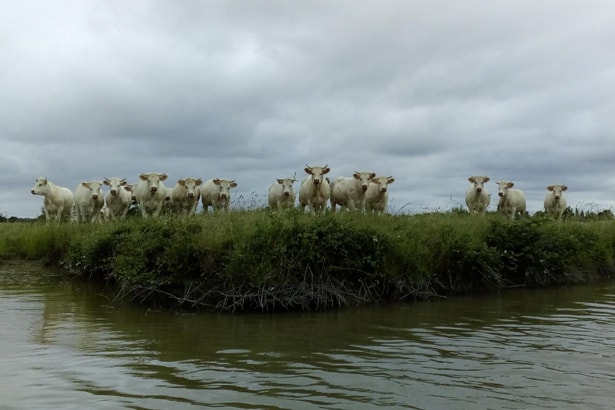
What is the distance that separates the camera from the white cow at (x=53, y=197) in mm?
27891

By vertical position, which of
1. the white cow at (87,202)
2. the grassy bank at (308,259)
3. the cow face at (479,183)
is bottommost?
the grassy bank at (308,259)

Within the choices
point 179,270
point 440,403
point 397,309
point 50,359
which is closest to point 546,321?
point 397,309

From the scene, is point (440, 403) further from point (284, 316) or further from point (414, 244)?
point (414, 244)

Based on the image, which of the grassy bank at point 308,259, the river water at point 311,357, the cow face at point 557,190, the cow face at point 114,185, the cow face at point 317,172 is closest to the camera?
the river water at point 311,357

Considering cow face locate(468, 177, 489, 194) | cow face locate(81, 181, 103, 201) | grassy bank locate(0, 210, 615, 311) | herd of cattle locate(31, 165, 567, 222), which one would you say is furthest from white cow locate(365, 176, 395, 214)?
cow face locate(81, 181, 103, 201)

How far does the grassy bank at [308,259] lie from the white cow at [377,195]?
5.08m

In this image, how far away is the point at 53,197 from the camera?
28.5 m

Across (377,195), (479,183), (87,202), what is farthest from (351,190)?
(87,202)

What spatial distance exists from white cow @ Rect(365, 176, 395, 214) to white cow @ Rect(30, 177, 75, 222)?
14.4 meters

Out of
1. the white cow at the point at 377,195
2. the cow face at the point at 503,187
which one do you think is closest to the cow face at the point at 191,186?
the white cow at the point at 377,195

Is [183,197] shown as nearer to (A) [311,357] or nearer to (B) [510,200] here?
(B) [510,200]

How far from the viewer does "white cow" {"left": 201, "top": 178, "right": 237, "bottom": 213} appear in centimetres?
2445

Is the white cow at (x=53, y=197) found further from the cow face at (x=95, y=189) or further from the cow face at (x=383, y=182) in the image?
the cow face at (x=383, y=182)

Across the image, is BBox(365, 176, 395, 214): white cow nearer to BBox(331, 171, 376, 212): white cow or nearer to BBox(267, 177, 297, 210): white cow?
BBox(331, 171, 376, 212): white cow
